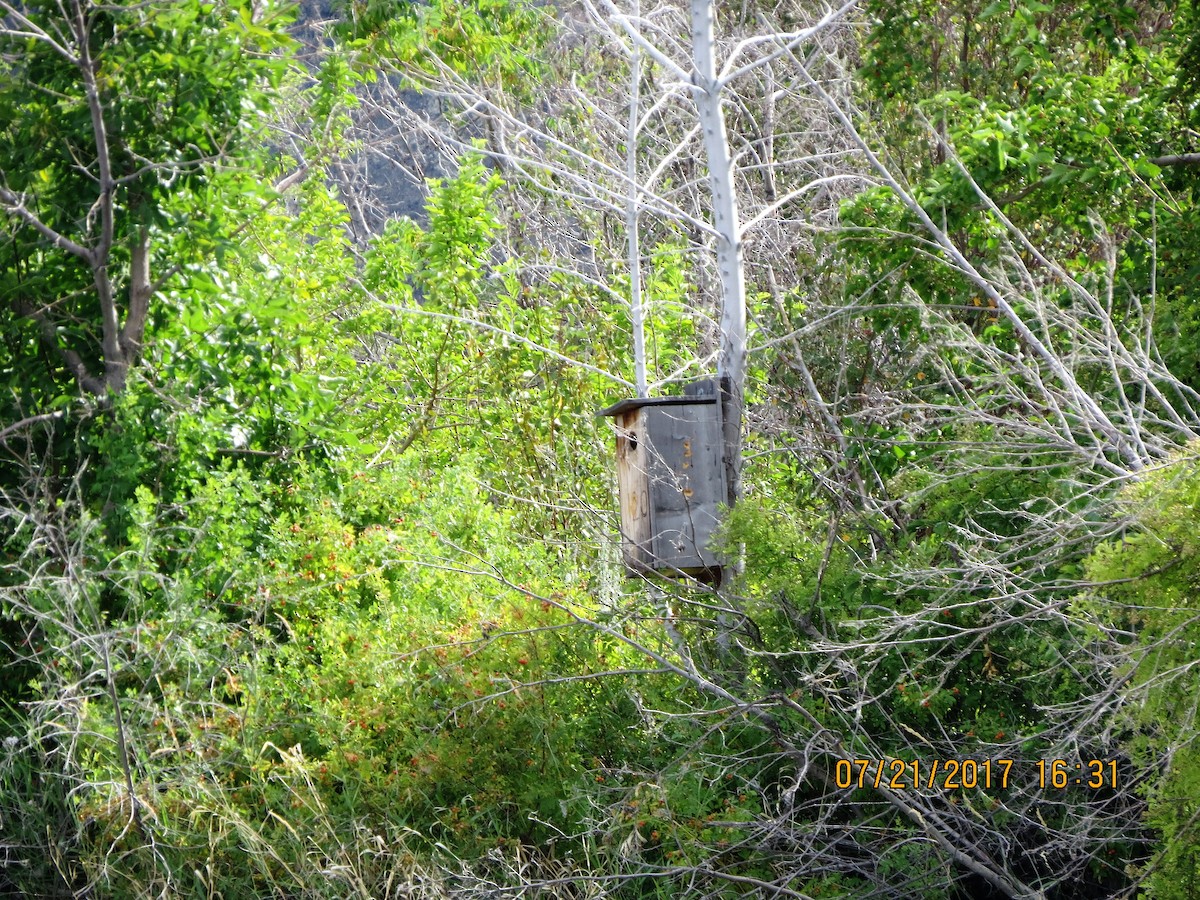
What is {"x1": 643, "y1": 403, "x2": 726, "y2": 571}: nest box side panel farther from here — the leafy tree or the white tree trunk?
the leafy tree

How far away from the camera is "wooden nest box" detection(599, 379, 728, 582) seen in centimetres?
589

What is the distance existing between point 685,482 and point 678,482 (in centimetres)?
5

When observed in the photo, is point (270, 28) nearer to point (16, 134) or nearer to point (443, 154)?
point (16, 134)

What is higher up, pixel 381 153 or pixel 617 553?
pixel 381 153

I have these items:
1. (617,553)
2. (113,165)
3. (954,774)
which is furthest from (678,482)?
(113,165)

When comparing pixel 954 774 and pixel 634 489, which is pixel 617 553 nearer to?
pixel 634 489

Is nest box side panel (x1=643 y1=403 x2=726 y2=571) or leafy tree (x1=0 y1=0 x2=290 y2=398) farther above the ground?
leafy tree (x1=0 y1=0 x2=290 y2=398)

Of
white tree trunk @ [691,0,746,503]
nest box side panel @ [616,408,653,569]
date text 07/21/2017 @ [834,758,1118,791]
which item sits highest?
white tree trunk @ [691,0,746,503]

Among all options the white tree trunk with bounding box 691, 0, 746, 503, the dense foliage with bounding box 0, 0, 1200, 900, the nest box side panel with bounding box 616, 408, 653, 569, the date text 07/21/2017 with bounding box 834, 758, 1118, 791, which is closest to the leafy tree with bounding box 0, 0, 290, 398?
the dense foliage with bounding box 0, 0, 1200, 900

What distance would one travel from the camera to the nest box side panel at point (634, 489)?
19.4ft

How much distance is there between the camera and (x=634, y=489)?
605cm

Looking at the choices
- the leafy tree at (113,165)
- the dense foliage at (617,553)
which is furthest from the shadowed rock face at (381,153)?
the dense foliage at (617,553)

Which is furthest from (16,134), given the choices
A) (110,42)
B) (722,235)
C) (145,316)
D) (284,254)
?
(722,235)

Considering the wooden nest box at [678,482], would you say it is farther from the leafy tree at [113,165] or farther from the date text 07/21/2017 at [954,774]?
the leafy tree at [113,165]
